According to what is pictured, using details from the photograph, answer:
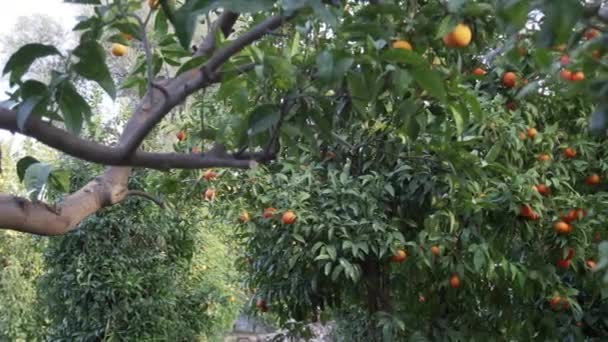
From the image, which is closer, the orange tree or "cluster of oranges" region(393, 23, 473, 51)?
"cluster of oranges" region(393, 23, 473, 51)

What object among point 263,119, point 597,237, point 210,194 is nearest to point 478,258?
point 597,237

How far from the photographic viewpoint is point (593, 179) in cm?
335

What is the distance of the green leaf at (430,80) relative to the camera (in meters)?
1.26

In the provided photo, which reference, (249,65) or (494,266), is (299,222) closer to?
(494,266)

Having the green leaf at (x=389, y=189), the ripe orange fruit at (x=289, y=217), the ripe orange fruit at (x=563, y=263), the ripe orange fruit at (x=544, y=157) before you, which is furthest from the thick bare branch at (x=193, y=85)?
the ripe orange fruit at (x=563, y=263)

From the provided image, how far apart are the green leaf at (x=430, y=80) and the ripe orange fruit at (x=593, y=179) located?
228 cm

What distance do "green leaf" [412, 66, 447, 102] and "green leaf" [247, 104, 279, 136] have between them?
23cm

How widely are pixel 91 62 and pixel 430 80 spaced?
1.63ft

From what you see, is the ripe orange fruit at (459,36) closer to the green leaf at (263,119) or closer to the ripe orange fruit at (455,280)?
the green leaf at (263,119)

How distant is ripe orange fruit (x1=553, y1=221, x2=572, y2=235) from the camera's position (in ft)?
9.89

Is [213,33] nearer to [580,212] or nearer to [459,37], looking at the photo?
[459,37]

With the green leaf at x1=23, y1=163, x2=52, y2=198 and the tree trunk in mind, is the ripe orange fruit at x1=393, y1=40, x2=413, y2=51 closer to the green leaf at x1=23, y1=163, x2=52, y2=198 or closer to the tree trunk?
the green leaf at x1=23, y1=163, x2=52, y2=198

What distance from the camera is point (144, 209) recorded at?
435 cm

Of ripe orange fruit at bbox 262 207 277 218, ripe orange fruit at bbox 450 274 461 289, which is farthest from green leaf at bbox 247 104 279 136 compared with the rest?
ripe orange fruit at bbox 450 274 461 289
